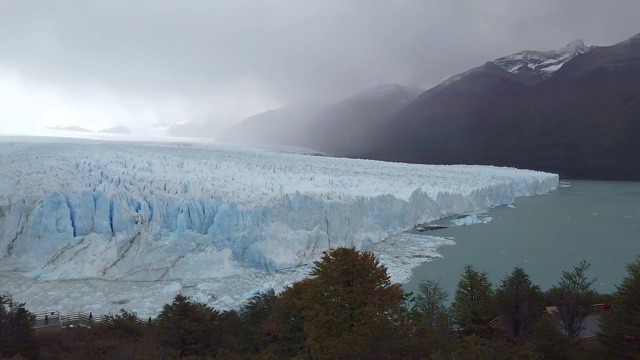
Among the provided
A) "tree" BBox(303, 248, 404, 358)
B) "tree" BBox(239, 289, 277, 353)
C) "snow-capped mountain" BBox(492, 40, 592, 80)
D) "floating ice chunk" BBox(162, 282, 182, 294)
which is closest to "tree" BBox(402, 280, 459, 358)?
"tree" BBox(303, 248, 404, 358)

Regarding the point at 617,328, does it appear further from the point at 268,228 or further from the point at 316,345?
the point at 268,228

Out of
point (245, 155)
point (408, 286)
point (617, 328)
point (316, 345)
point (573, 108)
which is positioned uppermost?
point (573, 108)

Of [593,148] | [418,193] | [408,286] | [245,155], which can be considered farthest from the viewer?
[593,148]

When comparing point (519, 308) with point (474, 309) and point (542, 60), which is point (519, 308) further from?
point (542, 60)

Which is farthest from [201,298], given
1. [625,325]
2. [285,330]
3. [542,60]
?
[542,60]

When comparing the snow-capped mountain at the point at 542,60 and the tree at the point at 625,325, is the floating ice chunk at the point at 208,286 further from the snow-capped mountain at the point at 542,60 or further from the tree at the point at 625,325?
the snow-capped mountain at the point at 542,60

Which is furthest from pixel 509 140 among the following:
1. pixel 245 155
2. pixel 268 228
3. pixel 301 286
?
pixel 301 286

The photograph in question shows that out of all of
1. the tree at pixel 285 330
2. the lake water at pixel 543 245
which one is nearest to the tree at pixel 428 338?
the tree at pixel 285 330
